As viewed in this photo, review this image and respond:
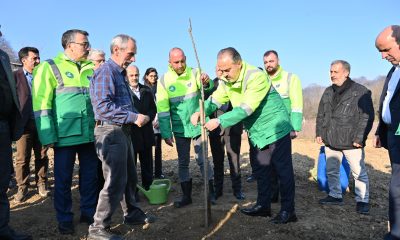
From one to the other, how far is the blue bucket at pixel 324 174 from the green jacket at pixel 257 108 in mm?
2217

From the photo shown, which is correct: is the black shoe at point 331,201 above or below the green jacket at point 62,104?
below

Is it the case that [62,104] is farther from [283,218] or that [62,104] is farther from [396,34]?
[396,34]

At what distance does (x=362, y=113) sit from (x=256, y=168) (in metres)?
1.85

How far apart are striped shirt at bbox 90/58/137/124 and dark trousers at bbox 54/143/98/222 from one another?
0.80 meters

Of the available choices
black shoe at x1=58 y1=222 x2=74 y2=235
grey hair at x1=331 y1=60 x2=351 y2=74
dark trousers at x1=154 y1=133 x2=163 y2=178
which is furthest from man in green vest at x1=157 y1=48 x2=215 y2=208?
grey hair at x1=331 y1=60 x2=351 y2=74

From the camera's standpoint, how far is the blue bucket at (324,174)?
6.21m

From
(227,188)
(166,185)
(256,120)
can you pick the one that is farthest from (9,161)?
(227,188)

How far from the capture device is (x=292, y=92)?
5539 mm

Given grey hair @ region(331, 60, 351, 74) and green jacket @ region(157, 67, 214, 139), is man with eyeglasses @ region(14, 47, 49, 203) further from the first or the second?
grey hair @ region(331, 60, 351, 74)

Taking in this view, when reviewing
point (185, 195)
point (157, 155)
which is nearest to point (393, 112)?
point (185, 195)

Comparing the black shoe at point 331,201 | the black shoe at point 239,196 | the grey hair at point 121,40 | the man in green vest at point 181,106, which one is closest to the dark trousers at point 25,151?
the man in green vest at point 181,106

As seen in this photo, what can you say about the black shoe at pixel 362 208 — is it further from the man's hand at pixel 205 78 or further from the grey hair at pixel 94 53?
the grey hair at pixel 94 53

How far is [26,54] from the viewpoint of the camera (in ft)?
19.2

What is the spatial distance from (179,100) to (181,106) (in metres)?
0.09
